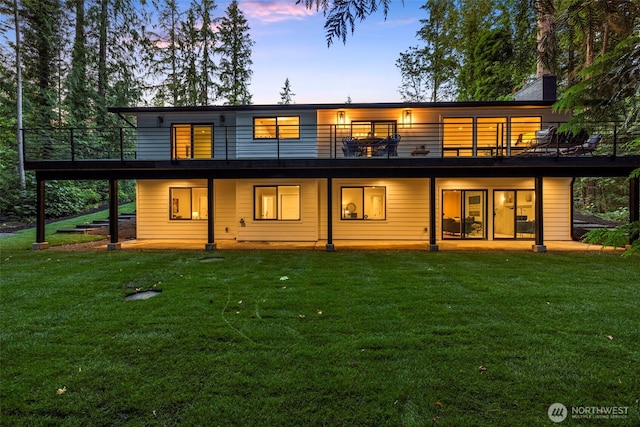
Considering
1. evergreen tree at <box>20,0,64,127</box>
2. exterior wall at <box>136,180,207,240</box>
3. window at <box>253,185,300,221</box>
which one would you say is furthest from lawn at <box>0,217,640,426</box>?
evergreen tree at <box>20,0,64,127</box>

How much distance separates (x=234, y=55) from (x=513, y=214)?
20.2 meters

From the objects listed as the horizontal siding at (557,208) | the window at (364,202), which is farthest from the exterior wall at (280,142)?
the horizontal siding at (557,208)

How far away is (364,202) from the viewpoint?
38.9 feet

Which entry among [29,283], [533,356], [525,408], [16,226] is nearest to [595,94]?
[525,408]

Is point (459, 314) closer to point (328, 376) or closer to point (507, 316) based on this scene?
point (507, 316)

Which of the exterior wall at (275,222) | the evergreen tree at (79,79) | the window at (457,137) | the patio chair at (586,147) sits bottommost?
the exterior wall at (275,222)

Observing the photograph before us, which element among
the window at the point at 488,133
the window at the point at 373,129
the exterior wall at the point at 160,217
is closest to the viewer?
the window at the point at 488,133

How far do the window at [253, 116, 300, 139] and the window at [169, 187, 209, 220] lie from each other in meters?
3.05

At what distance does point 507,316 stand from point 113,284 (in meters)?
6.17

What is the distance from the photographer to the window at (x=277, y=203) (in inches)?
461

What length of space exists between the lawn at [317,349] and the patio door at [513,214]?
5398 mm

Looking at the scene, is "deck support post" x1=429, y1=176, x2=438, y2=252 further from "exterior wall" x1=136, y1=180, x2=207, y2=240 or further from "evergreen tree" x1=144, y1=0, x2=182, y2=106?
"evergreen tree" x1=144, y1=0, x2=182, y2=106

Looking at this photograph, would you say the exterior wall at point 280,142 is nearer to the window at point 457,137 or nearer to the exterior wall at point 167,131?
the exterior wall at point 167,131

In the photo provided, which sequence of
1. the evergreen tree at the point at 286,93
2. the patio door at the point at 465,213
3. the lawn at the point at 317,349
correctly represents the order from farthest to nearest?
the evergreen tree at the point at 286,93 → the patio door at the point at 465,213 → the lawn at the point at 317,349
